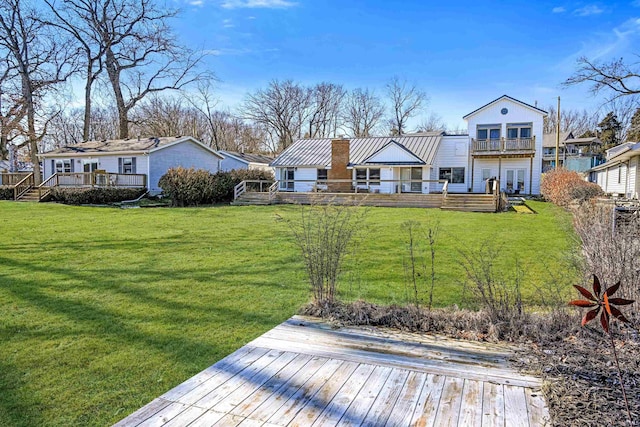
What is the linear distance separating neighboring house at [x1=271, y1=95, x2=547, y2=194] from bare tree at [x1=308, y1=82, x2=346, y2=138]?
21239 millimetres

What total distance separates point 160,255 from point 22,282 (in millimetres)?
2537

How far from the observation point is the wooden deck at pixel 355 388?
8.63 feet

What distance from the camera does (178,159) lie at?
26.9 metres

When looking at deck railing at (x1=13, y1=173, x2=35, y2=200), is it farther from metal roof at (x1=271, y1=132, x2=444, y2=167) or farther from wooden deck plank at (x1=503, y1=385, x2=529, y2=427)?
wooden deck plank at (x1=503, y1=385, x2=529, y2=427)

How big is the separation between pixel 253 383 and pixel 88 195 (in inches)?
844

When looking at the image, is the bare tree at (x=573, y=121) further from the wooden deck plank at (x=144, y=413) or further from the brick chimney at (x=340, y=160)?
the wooden deck plank at (x=144, y=413)

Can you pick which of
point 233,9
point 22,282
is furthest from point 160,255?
point 233,9

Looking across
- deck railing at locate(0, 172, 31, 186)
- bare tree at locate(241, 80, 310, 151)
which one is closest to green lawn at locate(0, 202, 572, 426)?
deck railing at locate(0, 172, 31, 186)

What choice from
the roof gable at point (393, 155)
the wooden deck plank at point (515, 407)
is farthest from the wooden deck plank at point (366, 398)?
the roof gable at point (393, 155)

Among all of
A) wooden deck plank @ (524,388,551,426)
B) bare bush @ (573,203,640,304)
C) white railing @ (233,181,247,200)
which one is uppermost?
white railing @ (233,181,247,200)

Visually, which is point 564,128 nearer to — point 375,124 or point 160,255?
point 375,124

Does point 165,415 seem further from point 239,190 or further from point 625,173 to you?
point 625,173

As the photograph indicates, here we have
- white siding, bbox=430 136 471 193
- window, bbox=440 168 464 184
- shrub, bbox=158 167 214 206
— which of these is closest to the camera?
shrub, bbox=158 167 214 206

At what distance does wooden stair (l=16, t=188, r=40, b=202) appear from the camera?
890 inches
